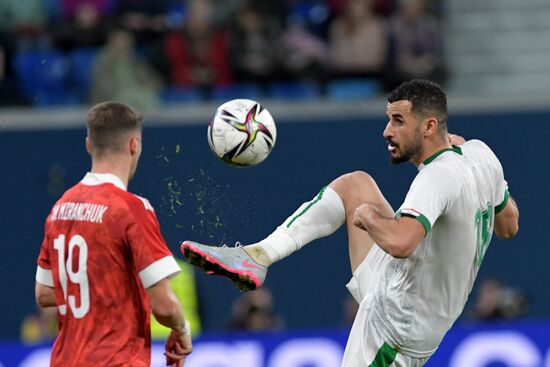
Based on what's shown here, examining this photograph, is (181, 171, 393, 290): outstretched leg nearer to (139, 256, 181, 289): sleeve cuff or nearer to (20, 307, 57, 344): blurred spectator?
(139, 256, 181, 289): sleeve cuff

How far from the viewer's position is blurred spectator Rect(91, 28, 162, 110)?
13242mm

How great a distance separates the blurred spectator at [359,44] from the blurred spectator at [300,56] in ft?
0.55

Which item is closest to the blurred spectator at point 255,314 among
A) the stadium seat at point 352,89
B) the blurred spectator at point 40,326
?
the blurred spectator at point 40,326

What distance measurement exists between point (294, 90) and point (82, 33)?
2.30 meters

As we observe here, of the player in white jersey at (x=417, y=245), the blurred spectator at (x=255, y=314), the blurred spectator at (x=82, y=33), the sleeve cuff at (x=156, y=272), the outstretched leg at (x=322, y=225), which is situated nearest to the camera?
the sleeve cuff at (x=156, y=272)

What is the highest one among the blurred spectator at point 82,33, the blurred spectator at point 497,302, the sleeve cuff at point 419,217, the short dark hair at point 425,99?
the blurred spectator at point 82,33

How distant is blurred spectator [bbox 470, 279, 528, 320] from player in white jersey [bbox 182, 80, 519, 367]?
19.0 feet

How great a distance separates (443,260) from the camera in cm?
688

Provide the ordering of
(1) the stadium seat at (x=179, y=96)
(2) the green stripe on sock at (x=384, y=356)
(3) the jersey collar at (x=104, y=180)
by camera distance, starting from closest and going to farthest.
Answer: (3) the jersey collar at (x=104, y=180) < (2) the green stripe on sock at (x=384, y=356) < (1) the stadium seat at (x=179, y=96)

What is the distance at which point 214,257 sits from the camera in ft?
23.0

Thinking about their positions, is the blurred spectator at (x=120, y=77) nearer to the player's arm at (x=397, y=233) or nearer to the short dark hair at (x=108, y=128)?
the short dark hair at (x=108, y=128)

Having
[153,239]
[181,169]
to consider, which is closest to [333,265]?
[181,169]

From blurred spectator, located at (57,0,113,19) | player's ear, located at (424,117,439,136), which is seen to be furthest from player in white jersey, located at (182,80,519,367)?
blurred spectator, located at (57,0,113,19)

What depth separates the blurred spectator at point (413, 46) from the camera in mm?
13711
